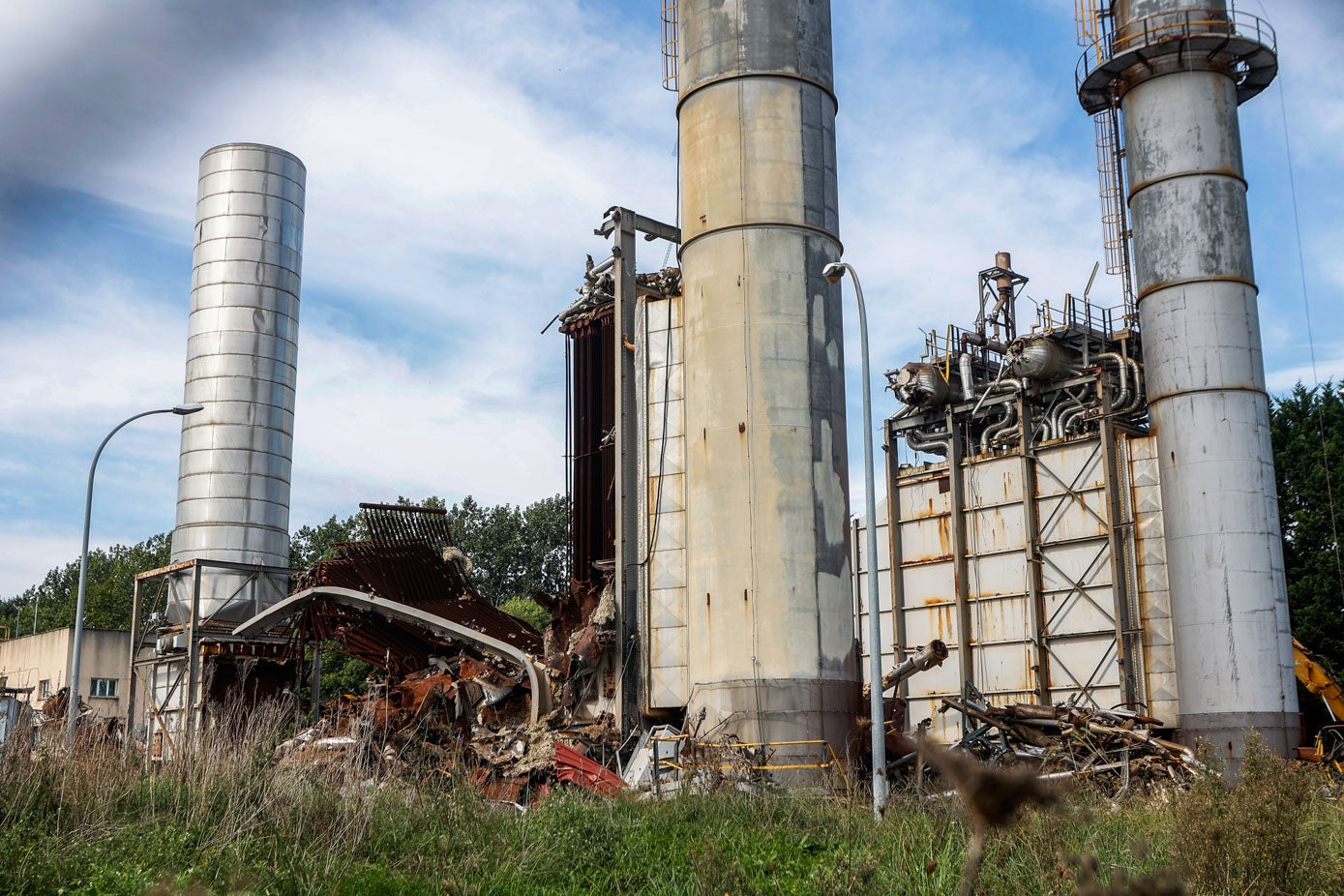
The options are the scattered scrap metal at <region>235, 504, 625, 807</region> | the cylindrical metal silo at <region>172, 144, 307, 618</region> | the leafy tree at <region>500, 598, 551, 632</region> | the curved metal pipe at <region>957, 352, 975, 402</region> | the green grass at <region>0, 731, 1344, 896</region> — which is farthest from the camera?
the leafy tree at <region>500, 598, 551, 632</region>

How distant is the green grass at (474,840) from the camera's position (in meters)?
10.9

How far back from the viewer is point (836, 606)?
979 inches

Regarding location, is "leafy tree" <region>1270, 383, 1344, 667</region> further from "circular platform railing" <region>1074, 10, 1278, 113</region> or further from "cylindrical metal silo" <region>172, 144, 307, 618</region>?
"cylindrical metal silo" <region>172, 144, 307, 618</region>

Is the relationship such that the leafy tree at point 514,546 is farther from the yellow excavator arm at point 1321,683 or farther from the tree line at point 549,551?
the yellow excavator arm at point 1321,683

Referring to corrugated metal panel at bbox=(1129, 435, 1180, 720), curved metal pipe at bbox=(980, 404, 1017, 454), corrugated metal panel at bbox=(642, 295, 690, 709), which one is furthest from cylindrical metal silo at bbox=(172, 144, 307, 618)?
corrugated metal panel at bbox=(1129, 435, 1180, 720)

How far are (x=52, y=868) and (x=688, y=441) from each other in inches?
660

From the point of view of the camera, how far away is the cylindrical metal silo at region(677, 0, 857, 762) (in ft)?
79.7

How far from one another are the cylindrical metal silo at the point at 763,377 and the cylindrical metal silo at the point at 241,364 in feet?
56.5

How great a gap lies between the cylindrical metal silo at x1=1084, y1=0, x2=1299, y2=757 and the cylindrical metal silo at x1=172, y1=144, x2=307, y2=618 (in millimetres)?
25461

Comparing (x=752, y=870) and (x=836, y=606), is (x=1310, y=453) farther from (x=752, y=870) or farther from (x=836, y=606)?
(x=752, y=870)

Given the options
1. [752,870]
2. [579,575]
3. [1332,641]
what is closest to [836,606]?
[579,575]

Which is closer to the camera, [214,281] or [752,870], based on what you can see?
[752,870]

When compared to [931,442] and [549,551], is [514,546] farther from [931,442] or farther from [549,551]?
[931,442]

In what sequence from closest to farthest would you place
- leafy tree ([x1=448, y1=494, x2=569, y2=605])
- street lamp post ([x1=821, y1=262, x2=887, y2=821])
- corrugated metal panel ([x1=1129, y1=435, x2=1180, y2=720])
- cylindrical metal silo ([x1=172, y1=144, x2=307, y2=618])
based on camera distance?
street lamp post ([x1=821, y1=262, x2=887, y2=821])
corrugated metal panel ([x1=1129, y1=435, x2=1180, y2=720])
cylindrical metal silo ([x1=172, y1=144, x2=307, y2=618])
leafy tree ([x1=448, y1=494, x2=569, y2=605])
